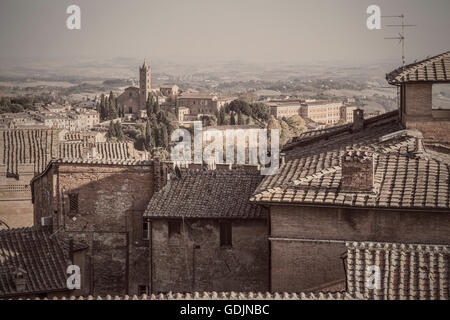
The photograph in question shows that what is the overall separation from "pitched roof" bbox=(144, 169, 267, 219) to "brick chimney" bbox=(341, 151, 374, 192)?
221cm

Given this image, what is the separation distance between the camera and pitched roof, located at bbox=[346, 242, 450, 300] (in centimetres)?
859

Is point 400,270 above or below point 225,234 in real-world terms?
above

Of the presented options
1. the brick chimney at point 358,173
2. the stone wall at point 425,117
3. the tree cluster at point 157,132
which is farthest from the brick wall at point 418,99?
the tree cluster at point 157,132

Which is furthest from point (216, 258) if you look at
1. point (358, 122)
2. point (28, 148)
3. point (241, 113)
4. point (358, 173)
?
point (241, 113)

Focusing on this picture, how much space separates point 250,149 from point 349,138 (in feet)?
129

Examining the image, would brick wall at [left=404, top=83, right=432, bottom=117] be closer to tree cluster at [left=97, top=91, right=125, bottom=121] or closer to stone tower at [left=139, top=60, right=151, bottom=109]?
tree cluster at [left=97, top=91, right=125, bottom=121]

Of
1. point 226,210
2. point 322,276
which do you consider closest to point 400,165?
point 322,276

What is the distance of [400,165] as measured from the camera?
36.5ft

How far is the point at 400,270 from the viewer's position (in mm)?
8844

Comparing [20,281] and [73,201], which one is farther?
[73,201]

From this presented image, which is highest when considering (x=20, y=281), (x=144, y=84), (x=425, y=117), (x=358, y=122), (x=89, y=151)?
(x=144, y=84)

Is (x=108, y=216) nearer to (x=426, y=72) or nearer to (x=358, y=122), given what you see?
(x=358, y=122)

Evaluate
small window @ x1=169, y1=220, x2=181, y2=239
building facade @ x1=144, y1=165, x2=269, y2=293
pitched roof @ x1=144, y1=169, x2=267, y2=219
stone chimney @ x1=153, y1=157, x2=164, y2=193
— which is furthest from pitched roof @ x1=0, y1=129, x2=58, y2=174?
small window @ x1=169, y1=220, x2=181, y2=239

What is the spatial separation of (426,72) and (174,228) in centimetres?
524
